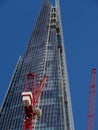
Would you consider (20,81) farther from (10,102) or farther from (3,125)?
(3,125)

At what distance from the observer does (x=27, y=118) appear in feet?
289

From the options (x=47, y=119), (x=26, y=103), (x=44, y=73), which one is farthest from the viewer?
(x=44, y=73)

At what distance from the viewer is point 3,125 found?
172125 mm

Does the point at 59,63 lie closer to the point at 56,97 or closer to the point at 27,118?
the point at 56,97

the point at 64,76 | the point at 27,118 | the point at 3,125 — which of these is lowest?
the point at 27,118

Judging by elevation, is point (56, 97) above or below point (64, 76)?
below

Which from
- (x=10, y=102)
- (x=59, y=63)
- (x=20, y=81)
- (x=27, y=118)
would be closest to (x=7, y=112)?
(x=10, y=102)

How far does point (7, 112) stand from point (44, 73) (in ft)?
82.4

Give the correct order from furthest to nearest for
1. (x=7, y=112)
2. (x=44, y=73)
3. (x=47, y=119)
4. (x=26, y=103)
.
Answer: (x=44, y=73) < (x=7, y=112) < (x=47, y=119) < (x=26, y=103)

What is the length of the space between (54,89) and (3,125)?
2538cm

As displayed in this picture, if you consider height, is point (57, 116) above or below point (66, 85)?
below

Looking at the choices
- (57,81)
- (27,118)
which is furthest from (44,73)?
(27,118)

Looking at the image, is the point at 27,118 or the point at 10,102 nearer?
the point at 27,118

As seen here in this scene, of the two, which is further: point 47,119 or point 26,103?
point 47,119
